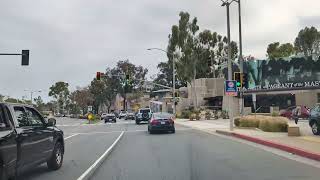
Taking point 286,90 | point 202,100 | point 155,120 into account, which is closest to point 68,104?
point 202,100

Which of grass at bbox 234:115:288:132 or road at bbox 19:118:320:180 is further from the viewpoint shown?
grass at bbox 234:115:288:132

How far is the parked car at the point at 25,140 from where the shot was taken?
30.9 feet

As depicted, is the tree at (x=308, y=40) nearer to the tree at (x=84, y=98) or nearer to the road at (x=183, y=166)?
the tree at (x=84, y=98)

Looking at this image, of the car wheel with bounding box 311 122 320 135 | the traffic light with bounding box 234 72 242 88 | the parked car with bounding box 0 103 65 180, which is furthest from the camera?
the traffic light with bounding box 234 72 242 88

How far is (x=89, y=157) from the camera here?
55.4 ft

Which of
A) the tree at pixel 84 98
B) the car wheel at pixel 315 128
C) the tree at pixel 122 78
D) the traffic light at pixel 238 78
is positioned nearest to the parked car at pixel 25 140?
the car wheel at pixel 315 128

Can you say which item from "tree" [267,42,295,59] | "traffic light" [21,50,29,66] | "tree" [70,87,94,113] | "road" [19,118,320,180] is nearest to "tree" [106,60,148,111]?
"tree" [70,87,94,113]

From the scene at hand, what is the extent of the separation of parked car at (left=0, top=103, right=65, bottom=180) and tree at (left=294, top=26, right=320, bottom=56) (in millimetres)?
85849

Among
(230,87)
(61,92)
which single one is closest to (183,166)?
(230,87)

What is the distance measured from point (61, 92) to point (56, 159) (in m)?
156

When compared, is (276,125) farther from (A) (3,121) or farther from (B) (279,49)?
(B) (279,49)

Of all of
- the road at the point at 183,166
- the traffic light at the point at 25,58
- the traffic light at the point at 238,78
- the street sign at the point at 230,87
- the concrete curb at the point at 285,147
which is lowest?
the road at the point at 183,166

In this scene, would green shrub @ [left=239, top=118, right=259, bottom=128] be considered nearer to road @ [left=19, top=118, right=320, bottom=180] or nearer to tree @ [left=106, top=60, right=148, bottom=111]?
road @ [left=19, top=118, right=320, bottom=180]

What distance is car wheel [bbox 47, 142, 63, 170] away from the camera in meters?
13.2
